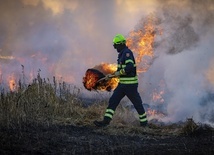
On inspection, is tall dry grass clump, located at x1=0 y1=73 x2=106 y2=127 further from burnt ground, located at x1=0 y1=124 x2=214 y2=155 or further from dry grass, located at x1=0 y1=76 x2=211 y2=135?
burnt ground, located at x1=0 y1=124 x2=214 y2=155

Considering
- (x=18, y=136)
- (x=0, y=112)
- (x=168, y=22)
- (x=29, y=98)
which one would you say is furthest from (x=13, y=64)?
(x=18, y=136)

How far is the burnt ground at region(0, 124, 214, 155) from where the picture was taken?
24.1 ft

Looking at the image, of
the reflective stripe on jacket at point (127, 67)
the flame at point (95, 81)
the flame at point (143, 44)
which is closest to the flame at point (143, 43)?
the flame at point (143, 44)

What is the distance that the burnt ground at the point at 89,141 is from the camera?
24.1 ft

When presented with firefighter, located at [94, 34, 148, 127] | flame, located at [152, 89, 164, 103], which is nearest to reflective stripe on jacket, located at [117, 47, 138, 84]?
firefighter, located at [94, 34, 148, 127]

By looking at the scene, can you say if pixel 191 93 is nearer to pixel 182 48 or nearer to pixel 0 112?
pixel 182 48

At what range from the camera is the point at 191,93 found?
1781 centimetres

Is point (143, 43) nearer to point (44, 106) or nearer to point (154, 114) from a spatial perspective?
point (154, 114)

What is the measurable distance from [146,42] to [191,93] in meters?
2.82

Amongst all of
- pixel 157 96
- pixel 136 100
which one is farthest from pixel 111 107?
pixel 157 96

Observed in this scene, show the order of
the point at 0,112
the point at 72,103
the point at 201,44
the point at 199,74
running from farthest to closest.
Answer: the point at 201,44, the point at 199,74, the point at 72,103, the point at 0,112

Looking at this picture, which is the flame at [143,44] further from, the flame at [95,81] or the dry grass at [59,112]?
the flame at [95,81]

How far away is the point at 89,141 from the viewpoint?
8.61 meters

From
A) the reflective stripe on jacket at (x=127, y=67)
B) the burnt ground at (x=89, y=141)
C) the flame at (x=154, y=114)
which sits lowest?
the burnt ground at (x=89, y=141)
